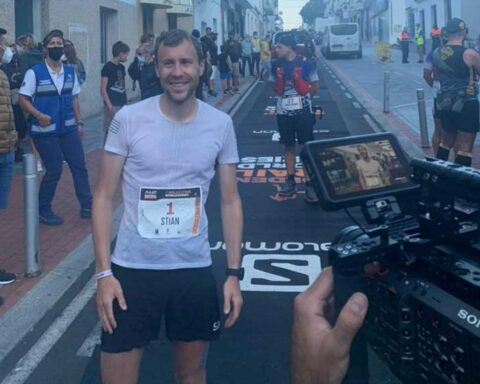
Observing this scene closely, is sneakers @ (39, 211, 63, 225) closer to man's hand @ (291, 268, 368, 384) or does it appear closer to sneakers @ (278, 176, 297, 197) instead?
sneakers @ (278, 176, 297, 197)

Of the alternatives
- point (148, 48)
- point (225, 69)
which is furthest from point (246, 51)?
point (148, 48)

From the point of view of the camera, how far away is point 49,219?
716 cm

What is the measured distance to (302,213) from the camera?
8.02 meters

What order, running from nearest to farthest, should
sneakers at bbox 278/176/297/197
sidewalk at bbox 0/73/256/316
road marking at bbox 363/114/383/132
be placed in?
sidewalk at bbox 0/73/256/316, sneakers at bbox 278/176/297/197, road marking at bbox 363/114/383/132

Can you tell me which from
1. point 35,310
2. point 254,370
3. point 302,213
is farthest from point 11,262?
point 302,213

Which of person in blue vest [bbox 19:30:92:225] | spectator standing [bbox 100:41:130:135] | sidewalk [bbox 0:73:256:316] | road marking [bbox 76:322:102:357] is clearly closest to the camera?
road marking [bbox 76:322:102:357]

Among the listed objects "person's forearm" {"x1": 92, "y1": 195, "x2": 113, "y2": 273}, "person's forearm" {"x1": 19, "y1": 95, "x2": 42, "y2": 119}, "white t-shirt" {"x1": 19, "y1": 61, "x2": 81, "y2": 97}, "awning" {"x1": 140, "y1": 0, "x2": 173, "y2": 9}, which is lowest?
"person's forearm" {"x1": 92, "y1": 195, "x2": 113, "y2": 273}

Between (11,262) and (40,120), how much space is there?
1.48 m

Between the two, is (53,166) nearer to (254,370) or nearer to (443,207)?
(254,370)

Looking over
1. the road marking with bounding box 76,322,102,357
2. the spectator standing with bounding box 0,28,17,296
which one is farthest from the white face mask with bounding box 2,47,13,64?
the road marking with bounding box 76,322,102,357

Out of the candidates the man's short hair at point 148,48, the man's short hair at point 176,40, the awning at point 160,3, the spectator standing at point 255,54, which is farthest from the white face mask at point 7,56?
the spectator standing at point 255,54

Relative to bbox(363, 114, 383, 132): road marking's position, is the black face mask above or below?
above

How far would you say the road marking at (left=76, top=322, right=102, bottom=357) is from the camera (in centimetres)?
448

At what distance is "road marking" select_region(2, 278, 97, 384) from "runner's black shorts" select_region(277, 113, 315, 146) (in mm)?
3389
